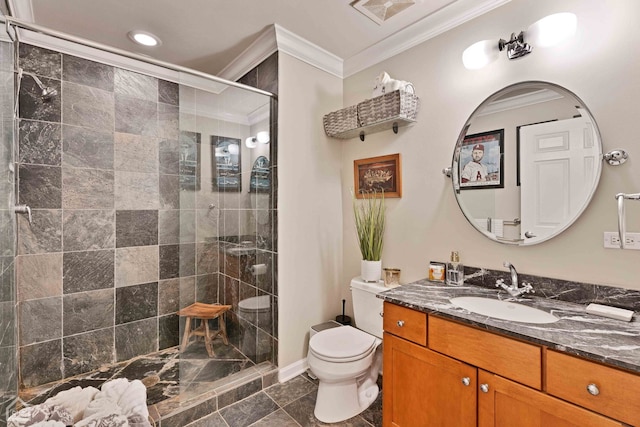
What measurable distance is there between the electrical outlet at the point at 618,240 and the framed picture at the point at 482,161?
19.5 inches

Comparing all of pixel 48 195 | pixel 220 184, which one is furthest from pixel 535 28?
pixel 48 195

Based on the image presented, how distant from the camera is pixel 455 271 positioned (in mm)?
1752

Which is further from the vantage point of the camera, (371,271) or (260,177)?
(260,177)

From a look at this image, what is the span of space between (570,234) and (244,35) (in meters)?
2.32

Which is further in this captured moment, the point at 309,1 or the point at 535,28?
the point at 309,1

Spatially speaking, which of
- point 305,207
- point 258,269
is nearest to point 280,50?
point 305,207

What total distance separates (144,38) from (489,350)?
111 inches

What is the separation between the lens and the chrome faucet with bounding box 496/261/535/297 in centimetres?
150

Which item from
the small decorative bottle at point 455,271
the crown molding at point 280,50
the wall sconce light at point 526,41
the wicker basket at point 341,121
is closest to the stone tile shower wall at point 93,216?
the crown molding at point 280,50

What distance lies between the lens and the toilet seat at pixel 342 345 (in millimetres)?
1721

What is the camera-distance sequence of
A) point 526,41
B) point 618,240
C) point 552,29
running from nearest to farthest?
point 618,240, point 552,29, point 526,41

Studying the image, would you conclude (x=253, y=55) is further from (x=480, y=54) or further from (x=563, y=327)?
(x=563, y=327)

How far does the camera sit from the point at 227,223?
2.19m

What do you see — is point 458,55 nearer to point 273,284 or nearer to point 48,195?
point 273,284
